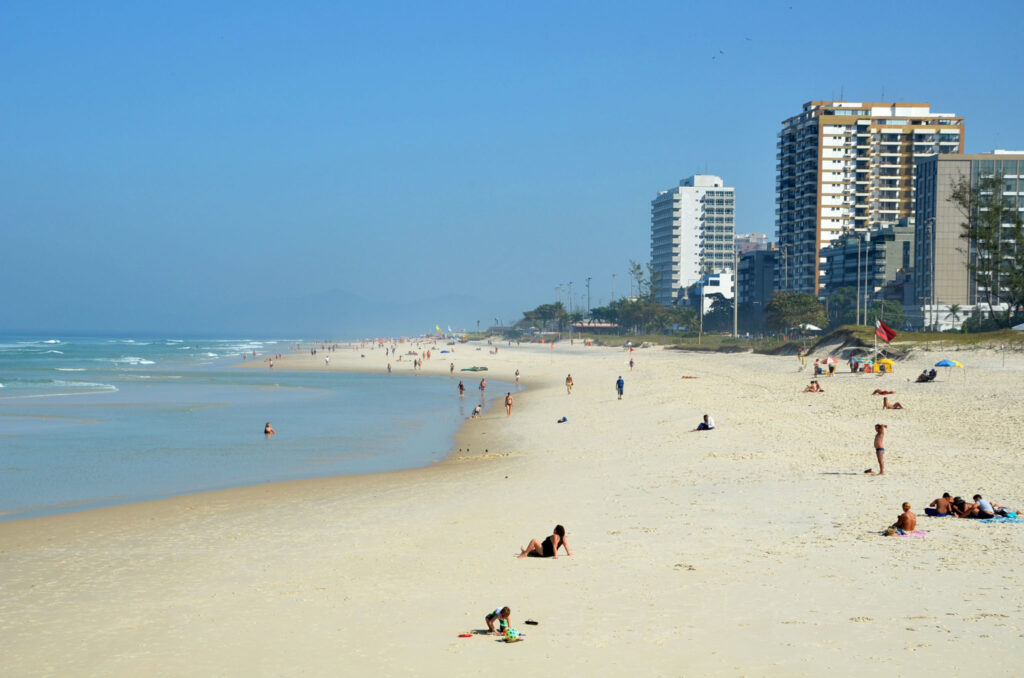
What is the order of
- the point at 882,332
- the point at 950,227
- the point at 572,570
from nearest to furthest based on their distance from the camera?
the point at 572,570, the point at 882,332, the point at 950,227

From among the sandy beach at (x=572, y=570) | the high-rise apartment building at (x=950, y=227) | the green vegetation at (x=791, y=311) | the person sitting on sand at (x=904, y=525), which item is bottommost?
the sandy beach at (x=572, y=570)

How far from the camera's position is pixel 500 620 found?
9969 mm

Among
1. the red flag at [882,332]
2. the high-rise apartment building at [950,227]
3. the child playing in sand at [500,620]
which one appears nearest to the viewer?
the child playing in sand at [500,620]

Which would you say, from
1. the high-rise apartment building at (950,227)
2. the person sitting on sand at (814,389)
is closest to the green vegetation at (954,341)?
the person sitting on sand at (814,389)

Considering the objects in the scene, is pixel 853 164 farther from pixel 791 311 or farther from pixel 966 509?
pixel 966 509

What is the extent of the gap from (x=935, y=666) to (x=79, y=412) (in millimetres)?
41667

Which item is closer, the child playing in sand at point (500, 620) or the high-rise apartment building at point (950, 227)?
the child playing in sand at point (500, 620)

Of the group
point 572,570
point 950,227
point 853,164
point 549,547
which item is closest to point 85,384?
point 549,547

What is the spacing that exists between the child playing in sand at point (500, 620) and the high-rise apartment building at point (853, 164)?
14094cm

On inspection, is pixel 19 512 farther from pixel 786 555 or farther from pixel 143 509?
pixel 786 555

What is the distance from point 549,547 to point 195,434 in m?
23.4

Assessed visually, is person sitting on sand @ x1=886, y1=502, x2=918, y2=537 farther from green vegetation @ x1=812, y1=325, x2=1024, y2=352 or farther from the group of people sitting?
green vegetation @ x1=812, y1=325, x2=1024, y2=352

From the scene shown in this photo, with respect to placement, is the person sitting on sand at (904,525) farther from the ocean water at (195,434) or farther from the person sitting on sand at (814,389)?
the person sitting on sand at (814,389)

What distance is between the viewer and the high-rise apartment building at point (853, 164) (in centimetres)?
14162
